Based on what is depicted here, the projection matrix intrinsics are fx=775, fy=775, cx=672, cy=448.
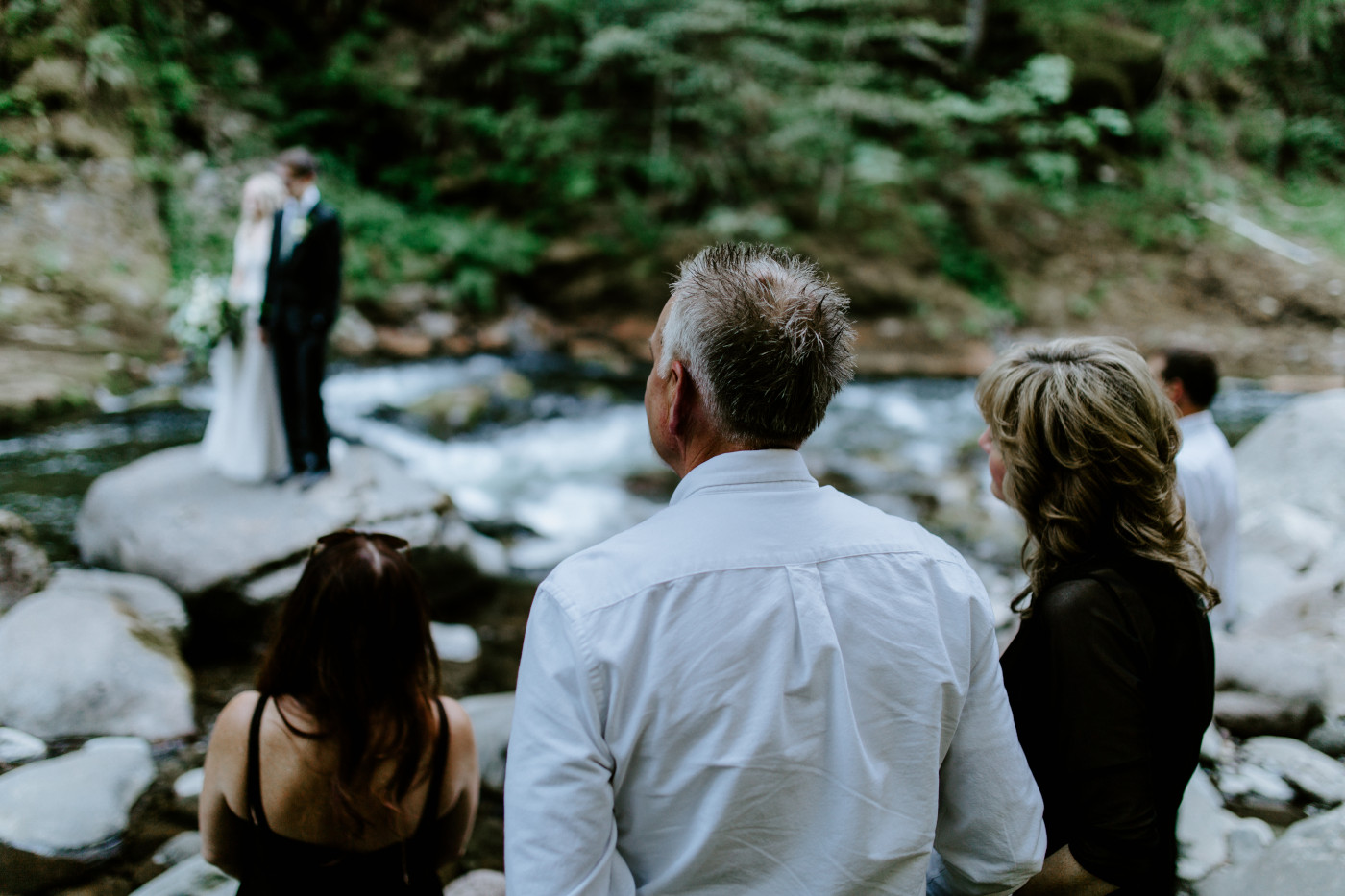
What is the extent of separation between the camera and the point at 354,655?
1676 mm

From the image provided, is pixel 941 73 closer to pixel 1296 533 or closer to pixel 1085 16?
pixel 1085 16

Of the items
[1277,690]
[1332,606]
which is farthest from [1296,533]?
[1277,690]

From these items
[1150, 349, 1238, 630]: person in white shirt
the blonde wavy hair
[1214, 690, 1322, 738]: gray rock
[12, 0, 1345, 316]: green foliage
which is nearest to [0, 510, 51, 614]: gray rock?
the blonde wavy hair

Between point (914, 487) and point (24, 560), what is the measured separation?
679 cm

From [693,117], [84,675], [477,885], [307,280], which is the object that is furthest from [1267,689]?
[693,117]

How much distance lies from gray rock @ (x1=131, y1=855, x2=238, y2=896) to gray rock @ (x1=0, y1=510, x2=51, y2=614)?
1.98 metres

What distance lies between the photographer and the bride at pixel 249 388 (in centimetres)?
493

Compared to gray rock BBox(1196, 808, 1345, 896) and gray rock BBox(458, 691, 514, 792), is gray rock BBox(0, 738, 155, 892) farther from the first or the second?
gray rock BBox(1196, 808, 1345, 896)

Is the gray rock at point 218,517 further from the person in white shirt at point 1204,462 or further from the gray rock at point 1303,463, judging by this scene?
the gray rock at point 1303,463

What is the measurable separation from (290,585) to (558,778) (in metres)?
3.87

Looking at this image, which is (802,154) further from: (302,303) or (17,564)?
(17,564)

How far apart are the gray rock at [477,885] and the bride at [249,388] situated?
11.0 ft

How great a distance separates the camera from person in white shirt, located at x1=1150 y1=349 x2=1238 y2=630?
2.94 m

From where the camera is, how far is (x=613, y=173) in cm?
1320
